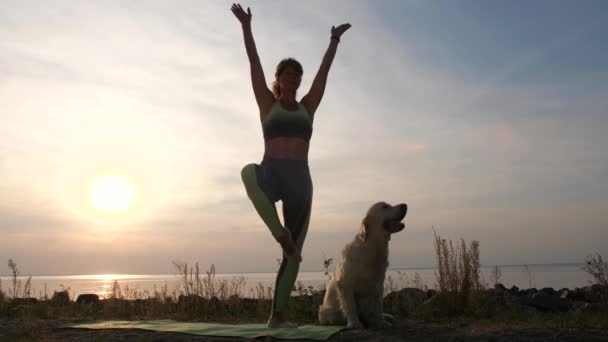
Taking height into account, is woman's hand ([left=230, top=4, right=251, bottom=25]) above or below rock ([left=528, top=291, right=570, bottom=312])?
above

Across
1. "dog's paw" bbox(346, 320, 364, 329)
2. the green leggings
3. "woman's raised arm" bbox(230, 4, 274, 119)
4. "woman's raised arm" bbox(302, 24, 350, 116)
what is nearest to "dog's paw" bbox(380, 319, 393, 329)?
"dog's paw" bbox(346, 320, 364, 329)

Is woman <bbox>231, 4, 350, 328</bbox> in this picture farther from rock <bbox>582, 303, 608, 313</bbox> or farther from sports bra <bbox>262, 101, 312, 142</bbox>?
rock <bbox>582, 303, 608, 313</bbox>

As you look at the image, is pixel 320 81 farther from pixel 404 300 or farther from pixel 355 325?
pixel 404 300

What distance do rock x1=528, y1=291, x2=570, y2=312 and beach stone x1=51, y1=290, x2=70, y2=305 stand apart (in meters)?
7.75

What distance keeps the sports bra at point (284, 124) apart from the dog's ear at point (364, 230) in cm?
105

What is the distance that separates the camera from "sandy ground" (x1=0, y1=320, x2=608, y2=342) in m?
4.21

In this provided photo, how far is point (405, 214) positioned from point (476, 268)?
7.12 ft

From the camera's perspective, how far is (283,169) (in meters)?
5.00

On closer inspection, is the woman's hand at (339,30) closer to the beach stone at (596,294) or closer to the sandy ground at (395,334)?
the sandy ground at (395,334)

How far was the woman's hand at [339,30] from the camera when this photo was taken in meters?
5.70

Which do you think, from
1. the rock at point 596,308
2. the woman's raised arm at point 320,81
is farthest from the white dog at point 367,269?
the rock at point 596,308

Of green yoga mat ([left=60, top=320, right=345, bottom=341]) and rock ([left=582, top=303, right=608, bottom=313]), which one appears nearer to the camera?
green yoga mat ([left=60, top=320, right=345, bottom=341])

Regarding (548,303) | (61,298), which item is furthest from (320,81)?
(61,298)

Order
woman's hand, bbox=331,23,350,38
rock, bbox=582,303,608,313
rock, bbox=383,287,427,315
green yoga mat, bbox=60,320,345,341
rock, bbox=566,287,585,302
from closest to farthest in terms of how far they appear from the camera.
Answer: green yoga mat, bbox=60,320,345,341, woman's hand, bbox=331,23,350,38, rock, bbox=582,303,608,313, rock, bbox=383,287,427,315, rock, bbox=566,287,585,302
